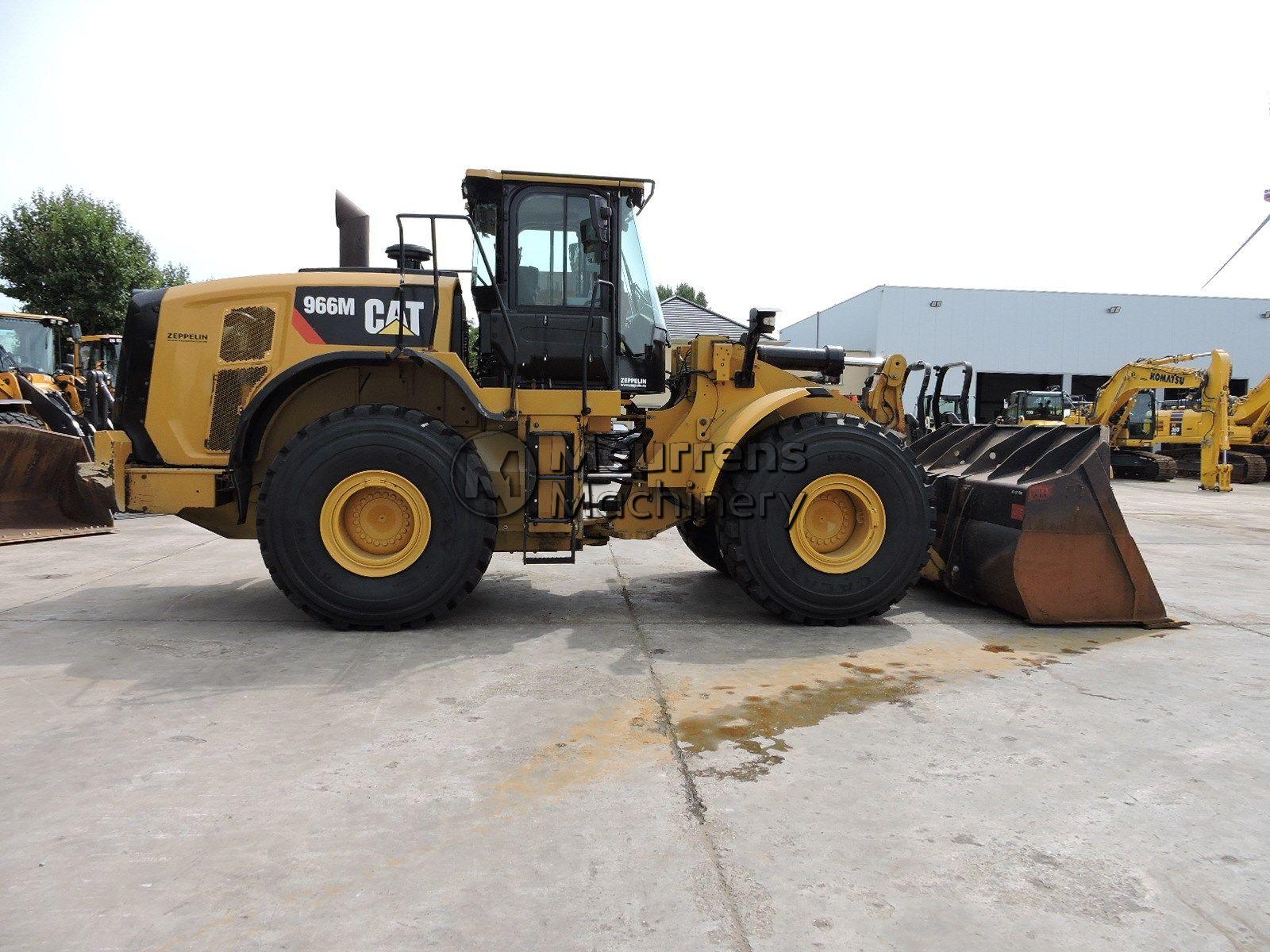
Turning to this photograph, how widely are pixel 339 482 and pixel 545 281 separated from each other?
178 cm

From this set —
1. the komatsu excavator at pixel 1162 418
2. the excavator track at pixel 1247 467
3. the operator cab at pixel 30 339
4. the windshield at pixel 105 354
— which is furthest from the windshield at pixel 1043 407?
the operator cab at pixel 30 339

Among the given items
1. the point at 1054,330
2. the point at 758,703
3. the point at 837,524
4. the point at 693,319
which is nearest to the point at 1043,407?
the point at 693,319

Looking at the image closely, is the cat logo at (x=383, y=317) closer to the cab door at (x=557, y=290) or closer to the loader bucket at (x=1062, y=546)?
the cab door at (x=557, y=290)

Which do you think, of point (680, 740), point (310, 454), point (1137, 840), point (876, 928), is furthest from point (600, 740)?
point (310, 454)

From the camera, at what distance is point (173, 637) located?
15.8 ft

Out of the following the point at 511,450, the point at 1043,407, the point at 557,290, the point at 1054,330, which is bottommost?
the point at 511,450

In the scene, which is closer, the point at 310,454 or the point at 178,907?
the point at 178,907

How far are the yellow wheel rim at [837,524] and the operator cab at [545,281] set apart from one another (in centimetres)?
143

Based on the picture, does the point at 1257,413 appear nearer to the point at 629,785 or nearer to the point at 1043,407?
the point at 1043,407

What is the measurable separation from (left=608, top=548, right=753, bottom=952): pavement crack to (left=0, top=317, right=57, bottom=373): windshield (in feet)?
45.8

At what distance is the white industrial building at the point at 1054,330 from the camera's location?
36062mm

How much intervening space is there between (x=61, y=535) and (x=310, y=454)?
5140 millimetres

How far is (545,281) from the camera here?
545cm

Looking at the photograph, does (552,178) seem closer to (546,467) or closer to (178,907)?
(546,467)
